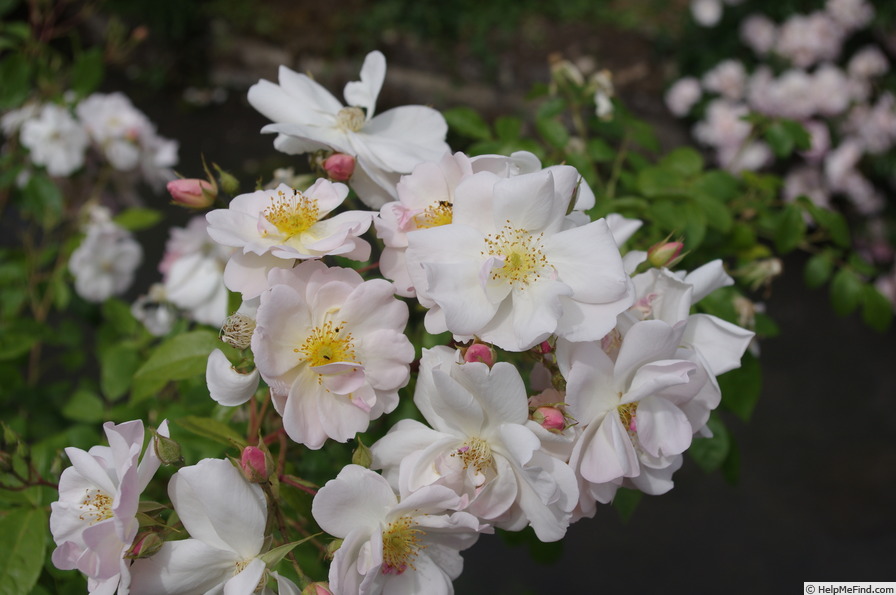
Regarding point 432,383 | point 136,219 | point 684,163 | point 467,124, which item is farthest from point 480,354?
point 136,219

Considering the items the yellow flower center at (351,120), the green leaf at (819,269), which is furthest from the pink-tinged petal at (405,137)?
the green leaf at (819,269)

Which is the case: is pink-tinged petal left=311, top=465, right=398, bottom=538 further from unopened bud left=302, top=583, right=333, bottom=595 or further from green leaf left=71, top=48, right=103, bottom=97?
A: green leaf left=71, top=48, right=103, bottom=97

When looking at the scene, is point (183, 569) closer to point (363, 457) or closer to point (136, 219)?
point (363, 457)

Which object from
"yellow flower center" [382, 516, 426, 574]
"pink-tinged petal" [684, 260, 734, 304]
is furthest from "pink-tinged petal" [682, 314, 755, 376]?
"yellow flower center" [382, 516, 426, 574]

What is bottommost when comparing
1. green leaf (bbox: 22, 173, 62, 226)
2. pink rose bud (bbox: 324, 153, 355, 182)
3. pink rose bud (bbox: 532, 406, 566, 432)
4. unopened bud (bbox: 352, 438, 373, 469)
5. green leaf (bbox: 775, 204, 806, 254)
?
green leaf (bbox: 22, 173, 62, 226)

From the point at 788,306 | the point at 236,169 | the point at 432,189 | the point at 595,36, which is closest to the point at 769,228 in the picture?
the point at 432,189

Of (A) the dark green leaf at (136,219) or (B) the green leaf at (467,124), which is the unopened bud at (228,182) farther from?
(A) the dark green leaf at (136,219)
